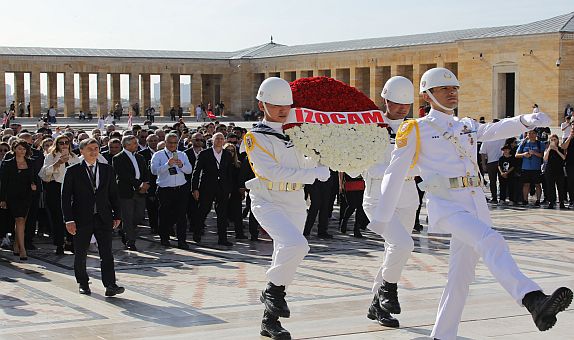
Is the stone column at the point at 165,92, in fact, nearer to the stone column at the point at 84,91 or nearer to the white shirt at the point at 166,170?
the stone column at the point at 84,91

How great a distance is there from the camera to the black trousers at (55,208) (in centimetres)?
1439

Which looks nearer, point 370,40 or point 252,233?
point 252,233

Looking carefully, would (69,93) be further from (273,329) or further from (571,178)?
(273,329)

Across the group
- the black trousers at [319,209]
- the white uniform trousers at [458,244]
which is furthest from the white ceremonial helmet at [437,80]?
the black trousers at [319,209]

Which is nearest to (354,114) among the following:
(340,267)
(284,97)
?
(284,97)

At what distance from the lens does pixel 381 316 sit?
888 cm

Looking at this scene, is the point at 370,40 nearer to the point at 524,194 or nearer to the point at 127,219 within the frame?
the point at 524,194

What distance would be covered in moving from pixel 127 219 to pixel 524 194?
10148 millimetres

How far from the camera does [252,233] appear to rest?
53.0 feet

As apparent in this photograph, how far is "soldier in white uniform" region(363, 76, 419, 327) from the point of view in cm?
894

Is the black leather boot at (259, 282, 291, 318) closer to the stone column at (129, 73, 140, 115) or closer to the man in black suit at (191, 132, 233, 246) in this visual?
the man in black suit at (191, 132, 233, 246)

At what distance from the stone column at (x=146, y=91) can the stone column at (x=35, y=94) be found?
22.6 ft

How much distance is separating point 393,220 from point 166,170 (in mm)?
6925

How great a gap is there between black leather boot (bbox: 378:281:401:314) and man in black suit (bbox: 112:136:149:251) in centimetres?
666
